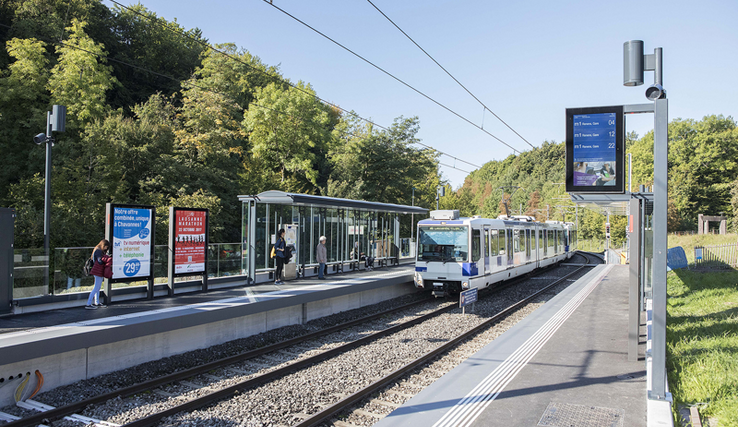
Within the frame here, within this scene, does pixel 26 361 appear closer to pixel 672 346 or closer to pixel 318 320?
pixel 318 320

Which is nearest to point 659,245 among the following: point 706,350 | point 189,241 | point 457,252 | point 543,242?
point 706,350

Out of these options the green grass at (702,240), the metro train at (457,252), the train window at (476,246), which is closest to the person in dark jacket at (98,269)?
the metro train at (457,252)

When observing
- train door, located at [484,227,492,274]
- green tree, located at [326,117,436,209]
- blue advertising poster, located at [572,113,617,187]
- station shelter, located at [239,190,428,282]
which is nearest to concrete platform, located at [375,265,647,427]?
blue advertising poster, located at [572,113,617,187]

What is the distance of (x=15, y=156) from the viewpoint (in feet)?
107

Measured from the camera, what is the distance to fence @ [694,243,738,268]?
1970 cm

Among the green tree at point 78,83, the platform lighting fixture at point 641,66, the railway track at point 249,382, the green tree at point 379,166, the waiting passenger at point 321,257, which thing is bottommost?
the railway track at point 249,382

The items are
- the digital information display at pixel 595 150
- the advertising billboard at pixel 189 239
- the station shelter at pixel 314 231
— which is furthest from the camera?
the station shelter at pixel 314 231

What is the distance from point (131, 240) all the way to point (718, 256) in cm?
2215

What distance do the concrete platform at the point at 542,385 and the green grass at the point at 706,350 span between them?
0.56 meters

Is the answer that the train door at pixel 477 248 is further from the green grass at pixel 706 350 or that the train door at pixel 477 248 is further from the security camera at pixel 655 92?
the security camera at pixel 655 92

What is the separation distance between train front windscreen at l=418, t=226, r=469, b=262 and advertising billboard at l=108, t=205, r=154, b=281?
8.67 meters

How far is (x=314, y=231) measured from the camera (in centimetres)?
1833

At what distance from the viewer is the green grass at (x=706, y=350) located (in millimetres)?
6035

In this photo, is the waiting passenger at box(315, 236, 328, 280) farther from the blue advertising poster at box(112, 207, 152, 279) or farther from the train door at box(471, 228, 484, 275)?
the blue advertising poster at box(112, 207, 152, 279)
